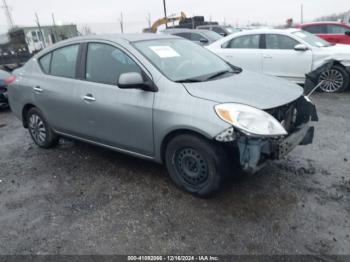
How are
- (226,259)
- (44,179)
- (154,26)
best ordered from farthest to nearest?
(154,26) < (44,179) < (226,259)

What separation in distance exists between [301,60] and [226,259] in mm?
5832

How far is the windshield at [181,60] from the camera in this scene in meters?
3.28

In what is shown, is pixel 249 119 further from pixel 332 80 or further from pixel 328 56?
pixel 332 80

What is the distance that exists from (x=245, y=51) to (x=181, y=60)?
4.65 metres

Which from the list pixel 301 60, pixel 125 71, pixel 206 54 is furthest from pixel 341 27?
pixel 125 71

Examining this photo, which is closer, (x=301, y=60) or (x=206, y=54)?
(x=206, y=54)

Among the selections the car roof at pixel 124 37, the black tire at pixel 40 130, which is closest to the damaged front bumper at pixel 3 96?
the black tire at pixel 40 130

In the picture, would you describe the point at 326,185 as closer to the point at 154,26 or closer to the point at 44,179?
the point at 44,179

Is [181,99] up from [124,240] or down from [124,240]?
up

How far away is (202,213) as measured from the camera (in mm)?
2932

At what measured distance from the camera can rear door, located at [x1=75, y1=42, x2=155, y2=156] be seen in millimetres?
3229

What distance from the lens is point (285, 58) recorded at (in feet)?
23.5

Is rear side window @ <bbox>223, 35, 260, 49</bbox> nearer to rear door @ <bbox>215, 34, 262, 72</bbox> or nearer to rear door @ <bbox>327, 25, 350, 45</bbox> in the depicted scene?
rear door @ <bbox>215, 34, 262, 72</bbox>

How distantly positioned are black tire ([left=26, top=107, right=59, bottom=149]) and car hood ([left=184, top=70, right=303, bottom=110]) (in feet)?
8.04
